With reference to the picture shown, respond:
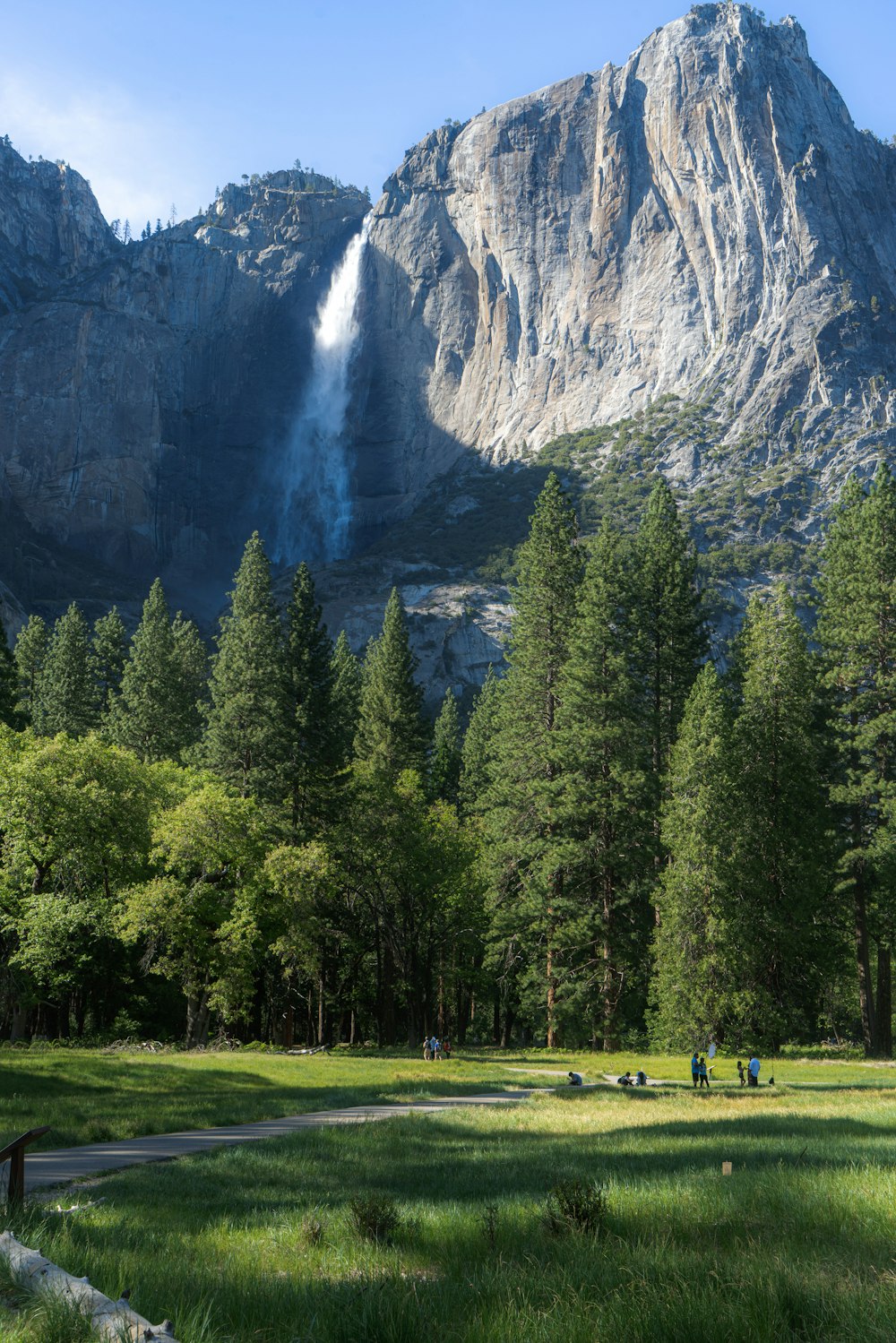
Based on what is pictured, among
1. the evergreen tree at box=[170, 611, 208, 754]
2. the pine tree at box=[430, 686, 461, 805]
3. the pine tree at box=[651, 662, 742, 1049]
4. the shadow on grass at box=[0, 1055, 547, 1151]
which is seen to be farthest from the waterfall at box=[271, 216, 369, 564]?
the shadow on grass at box=[0, 1055, 547, 1151]

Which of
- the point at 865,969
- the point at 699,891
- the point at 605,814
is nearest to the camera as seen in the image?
the point at 699,891

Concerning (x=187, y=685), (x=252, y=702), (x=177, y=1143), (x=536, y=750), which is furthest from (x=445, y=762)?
(x=177, y=1143)

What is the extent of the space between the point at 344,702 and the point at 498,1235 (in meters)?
49.7

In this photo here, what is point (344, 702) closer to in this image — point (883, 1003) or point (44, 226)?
point (883, 1003)

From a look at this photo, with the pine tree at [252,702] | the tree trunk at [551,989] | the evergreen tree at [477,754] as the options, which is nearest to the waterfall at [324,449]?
the evergreen tree at [477,754]

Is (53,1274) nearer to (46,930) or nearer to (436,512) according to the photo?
(46,930)

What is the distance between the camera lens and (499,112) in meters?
183

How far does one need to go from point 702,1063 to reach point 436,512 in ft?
442

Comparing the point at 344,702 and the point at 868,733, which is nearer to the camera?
the point at 868,733

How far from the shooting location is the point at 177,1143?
15.3 m

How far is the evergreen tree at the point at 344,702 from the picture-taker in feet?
165

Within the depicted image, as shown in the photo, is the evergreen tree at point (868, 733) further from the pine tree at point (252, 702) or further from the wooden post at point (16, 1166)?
the wooden post at point (16, 1166)

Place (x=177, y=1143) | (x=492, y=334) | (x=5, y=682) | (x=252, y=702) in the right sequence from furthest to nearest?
(x=492, y=334)
(x=252, y=702)
(x=5, y=682)
(x=177, y=1143)

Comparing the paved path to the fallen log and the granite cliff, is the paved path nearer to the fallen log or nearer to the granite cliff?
the fallen log
